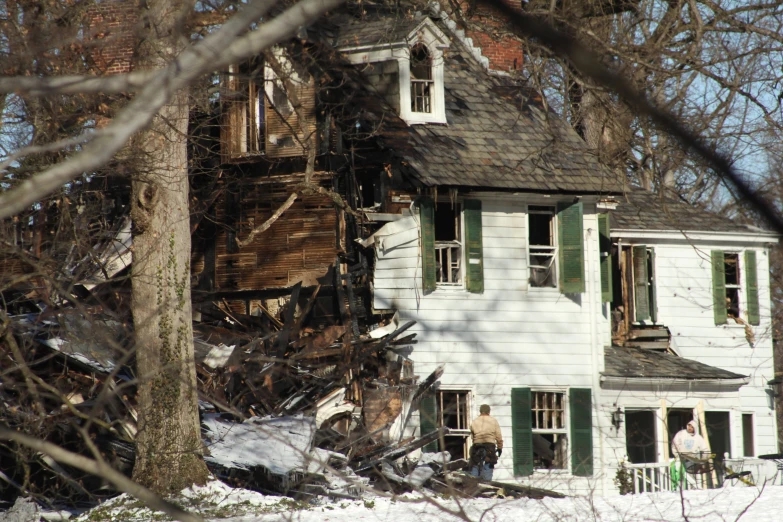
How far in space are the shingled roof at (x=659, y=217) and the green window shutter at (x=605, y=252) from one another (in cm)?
131

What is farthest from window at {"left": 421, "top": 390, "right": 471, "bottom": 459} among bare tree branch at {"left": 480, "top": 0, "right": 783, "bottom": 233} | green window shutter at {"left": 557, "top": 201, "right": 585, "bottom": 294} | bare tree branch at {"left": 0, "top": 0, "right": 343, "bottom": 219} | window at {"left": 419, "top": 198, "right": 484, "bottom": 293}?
→ bare tree branch at {"left": 480, "top": 0, "right": 783, "bottom": 233}

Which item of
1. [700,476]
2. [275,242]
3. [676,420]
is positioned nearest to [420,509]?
[700,476]

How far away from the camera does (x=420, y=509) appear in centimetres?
1210

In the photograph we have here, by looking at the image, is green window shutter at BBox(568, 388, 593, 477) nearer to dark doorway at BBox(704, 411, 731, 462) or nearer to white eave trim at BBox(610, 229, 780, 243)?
dark doorway at BBox(704, 411, 731, 462)

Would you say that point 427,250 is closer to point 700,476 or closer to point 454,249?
point 454,249

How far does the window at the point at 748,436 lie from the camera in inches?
896

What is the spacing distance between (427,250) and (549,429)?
3.99 m

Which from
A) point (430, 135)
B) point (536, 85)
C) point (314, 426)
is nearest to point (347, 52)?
point (430, 135)

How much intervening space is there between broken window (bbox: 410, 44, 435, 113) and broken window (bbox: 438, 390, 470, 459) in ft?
17.0

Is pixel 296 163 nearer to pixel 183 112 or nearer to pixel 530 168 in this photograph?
pixel 530 168

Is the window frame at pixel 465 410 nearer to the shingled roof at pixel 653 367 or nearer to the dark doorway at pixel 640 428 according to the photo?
the shingled roof at pixel 653 367

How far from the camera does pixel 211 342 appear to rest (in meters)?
17.0

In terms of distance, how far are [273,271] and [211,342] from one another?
2772 mm

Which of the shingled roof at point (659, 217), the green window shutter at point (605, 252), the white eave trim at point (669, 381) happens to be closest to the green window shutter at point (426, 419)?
the white eave trim at point (669, 381)
